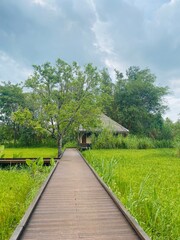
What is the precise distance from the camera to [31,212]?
4500 millimetres

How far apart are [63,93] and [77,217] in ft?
42.7

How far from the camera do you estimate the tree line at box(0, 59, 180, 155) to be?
1652 cm

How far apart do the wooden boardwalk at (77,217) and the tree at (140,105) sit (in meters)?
28.3

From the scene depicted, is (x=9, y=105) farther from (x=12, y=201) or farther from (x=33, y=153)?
(x=12, y=201)

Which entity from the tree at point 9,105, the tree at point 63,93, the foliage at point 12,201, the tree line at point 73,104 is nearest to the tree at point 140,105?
the tree line at point 73,104

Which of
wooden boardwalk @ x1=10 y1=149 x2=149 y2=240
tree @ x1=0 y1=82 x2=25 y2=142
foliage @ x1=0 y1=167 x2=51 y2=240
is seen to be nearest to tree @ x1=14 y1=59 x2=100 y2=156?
foliage @ x1=0 y1=167 x2=51 y2=240

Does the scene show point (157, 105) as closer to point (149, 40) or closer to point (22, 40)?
point (149, 40)

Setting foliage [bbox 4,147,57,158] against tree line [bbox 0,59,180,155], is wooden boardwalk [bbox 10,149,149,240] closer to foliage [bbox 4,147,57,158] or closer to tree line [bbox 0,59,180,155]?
foliage [bbox 4,147,57,158]

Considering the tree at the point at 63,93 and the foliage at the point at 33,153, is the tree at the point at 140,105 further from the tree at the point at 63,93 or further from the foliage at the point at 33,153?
the tree at the point at 63,93

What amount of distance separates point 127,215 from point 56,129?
1359 centimetres

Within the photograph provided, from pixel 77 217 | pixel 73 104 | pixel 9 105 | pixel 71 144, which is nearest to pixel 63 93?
pixel 73 104

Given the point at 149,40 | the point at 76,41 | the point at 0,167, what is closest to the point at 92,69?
the point at 76,41

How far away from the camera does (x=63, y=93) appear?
1684 centimetres

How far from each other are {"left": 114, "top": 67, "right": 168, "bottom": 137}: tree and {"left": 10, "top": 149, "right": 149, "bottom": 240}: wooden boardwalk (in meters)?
28.3
